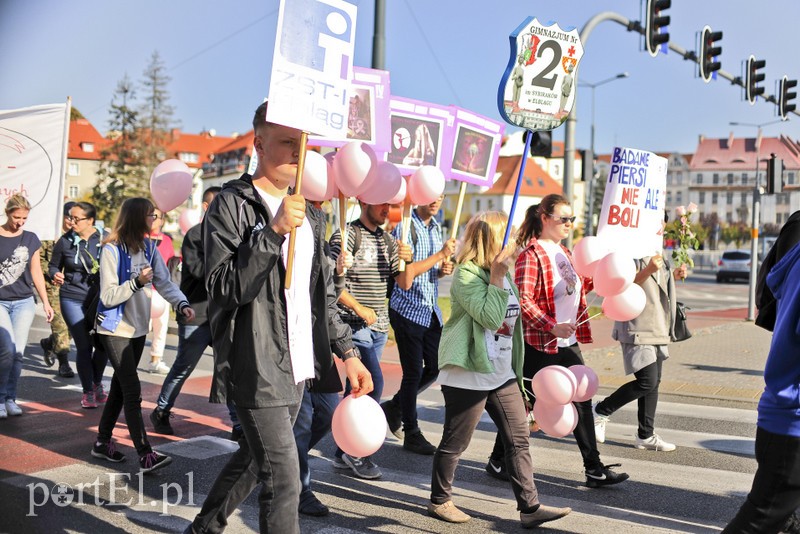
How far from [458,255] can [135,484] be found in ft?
8.04

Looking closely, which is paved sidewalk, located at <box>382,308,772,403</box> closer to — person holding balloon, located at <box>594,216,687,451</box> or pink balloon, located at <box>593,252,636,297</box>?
person holding balloon, located at <box>594,216,687,451</box>

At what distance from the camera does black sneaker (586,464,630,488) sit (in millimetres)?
5324

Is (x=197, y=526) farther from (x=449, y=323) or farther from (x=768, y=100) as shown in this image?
(x=768, y=100)

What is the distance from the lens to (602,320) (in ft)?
58.6

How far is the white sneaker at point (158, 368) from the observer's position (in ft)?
31.6

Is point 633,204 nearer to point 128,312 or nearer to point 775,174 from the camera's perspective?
point 128,312

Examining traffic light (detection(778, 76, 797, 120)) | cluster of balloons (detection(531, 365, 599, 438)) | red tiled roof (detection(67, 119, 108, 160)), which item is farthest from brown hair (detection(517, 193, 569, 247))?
red tiled roof (detection(67, 119, 108, 160))

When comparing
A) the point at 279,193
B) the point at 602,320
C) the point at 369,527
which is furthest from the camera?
the point at 602,320

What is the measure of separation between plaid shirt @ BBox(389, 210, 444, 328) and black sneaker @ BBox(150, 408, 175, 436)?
2.01 metres

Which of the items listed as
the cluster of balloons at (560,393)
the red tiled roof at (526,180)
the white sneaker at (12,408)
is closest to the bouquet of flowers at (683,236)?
the cluster of balloons at (560,393)

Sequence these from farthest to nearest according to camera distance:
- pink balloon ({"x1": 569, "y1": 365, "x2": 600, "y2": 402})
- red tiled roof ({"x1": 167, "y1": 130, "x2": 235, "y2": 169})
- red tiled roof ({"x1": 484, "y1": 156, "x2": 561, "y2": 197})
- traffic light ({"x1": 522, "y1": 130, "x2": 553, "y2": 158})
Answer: red tiled roof ({"x1": 167, "y1": 130, "x2": 235, "y2": 169}) → red tiled roof ({"x1": 484, "y1": 156, "x2": 561, "y2": 197}) → traffic light ({"x1": 522, "y1": 130, "x2": 553, "y2": 158}) → pink balloon ({"x1": 569, "y1": 365, "x2": 600, "y2": 402})

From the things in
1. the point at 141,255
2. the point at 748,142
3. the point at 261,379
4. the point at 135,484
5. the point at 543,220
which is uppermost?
the point at 748,142

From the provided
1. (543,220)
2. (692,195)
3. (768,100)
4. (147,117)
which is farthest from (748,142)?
(543,220)

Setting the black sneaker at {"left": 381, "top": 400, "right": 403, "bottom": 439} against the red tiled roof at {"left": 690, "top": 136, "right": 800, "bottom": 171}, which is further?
the red tiled roof at {"left": 690, "top": 136, "right": 800, "bottom": 171}
